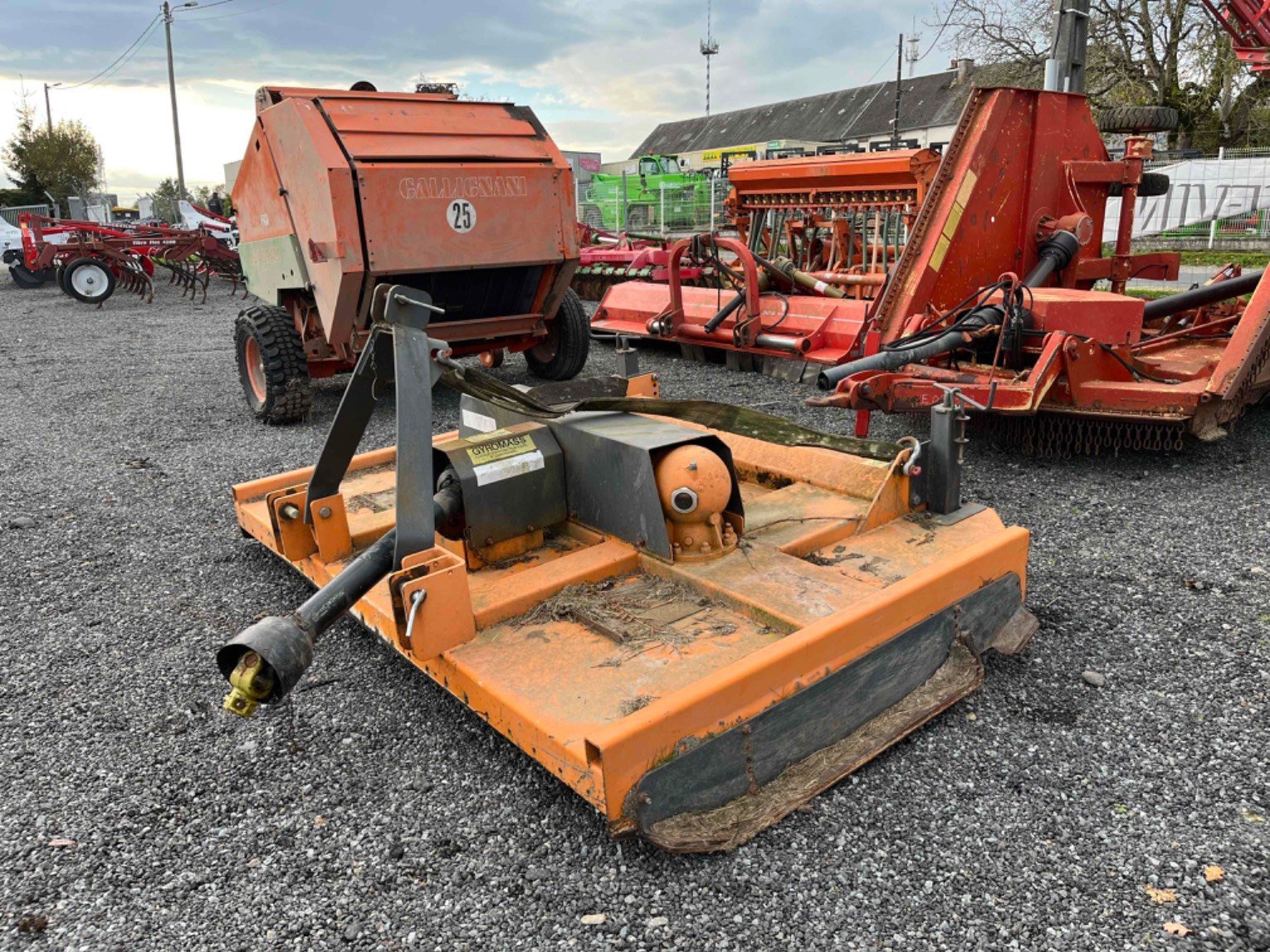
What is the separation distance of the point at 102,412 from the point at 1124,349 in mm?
6825

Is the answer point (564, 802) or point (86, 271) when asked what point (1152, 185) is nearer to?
point (564, 802)

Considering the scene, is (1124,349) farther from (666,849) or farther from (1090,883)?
(666,849)

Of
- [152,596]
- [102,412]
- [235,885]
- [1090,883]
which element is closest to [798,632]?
[1090,883]

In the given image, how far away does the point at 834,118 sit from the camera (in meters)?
43.2

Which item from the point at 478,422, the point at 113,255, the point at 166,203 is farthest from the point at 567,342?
the point at 166,203

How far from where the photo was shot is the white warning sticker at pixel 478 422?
3.43 m

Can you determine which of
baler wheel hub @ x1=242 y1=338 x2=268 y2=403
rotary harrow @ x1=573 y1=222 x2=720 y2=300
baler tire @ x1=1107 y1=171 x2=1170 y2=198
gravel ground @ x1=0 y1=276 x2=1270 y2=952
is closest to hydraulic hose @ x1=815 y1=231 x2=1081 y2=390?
gravel ground @ x1=0 y1=276 x2=1270 y2=952

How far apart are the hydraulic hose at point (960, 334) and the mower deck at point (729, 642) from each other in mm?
513

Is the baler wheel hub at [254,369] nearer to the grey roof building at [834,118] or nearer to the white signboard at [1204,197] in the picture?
the white signboard at [1204,197]

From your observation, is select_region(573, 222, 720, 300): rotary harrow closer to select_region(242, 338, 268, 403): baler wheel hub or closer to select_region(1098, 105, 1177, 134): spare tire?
select_region(1098, 105, 1177, 134): spare tire

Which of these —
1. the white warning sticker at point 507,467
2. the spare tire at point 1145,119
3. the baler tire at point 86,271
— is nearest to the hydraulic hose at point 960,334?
the white warning sticker at point 507,467

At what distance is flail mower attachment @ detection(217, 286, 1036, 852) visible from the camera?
2.09m

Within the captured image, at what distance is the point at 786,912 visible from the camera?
6.46ft

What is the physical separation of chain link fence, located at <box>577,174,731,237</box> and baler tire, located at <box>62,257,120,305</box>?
29.6ft
